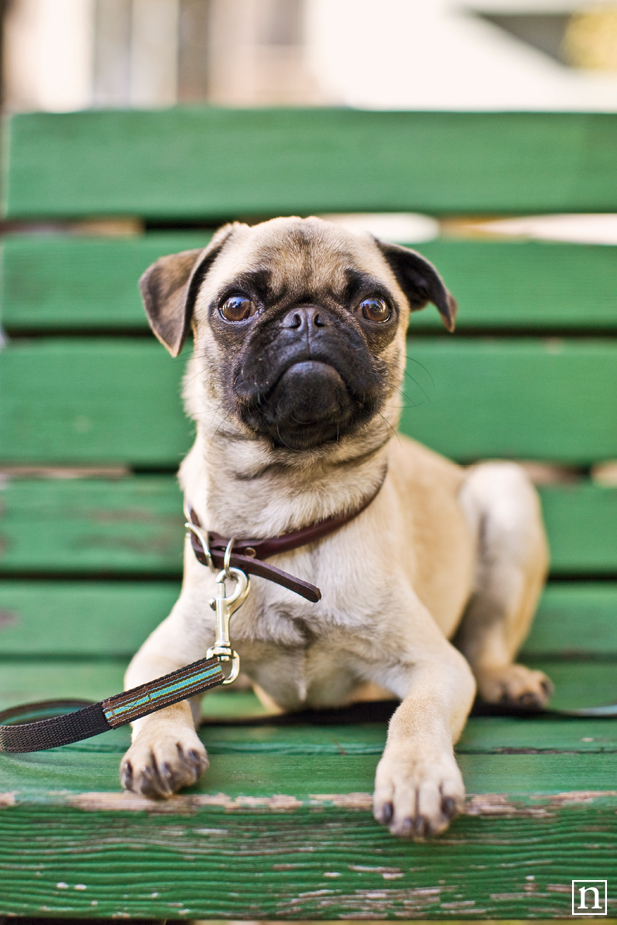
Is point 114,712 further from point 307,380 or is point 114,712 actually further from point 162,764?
point 307,380

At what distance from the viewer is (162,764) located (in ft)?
3.92

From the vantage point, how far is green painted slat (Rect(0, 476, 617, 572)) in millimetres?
2334

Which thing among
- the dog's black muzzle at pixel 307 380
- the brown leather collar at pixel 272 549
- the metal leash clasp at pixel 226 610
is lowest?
the metal leash clasp at pixel 226 610

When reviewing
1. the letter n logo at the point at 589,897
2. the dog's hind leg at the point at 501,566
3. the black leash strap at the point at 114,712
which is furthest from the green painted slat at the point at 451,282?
the letter n logo at the point at 589,897

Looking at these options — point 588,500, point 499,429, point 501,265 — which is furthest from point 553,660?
point 501,265

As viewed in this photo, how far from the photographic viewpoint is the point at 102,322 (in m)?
2.35

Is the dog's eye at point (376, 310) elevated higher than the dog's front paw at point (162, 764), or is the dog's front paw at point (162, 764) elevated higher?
the dog's eye at point (376, 310)

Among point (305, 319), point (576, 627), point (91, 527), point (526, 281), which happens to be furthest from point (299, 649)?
point (526, 281)

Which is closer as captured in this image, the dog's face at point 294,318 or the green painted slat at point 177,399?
the dog's face at point 294,318

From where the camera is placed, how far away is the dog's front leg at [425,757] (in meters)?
1.12

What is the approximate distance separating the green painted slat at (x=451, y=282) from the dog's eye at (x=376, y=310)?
0.77 meters

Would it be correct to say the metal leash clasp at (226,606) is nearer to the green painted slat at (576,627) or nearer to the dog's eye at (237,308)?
the dog's eye at (237,308)

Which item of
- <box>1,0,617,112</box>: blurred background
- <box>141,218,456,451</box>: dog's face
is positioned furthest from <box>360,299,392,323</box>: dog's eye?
<box>1,0,617,112</box>: blurred background

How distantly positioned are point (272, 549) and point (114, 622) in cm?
105
